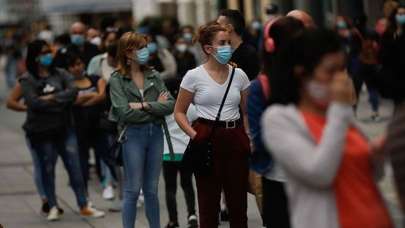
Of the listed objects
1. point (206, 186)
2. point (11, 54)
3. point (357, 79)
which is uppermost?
point (206, 186)

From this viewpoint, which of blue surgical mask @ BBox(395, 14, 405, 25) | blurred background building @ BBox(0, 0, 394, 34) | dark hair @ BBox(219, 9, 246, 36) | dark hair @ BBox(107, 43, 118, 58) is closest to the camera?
dark hair @ BBox(219, 9, 246, 36)

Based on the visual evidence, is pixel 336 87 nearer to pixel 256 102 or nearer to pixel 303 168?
pixel 303 168

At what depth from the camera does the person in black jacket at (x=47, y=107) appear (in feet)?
36.8

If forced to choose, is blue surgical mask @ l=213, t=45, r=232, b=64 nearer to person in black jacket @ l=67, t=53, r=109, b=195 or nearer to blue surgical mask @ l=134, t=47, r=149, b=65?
blue surgical mask @ l=134, t=47, r=149, b=65

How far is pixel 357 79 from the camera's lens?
719 inches

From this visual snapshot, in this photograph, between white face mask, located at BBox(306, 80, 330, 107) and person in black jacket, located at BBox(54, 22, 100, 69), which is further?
person in black jacket, located at BBox(54, 22, 100, 69)

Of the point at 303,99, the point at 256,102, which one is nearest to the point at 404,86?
the point at 303,99

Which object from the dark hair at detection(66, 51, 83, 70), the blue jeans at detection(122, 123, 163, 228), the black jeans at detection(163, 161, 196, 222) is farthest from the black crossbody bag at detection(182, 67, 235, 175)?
the dark hair at detection(66, 51, 83, 70)

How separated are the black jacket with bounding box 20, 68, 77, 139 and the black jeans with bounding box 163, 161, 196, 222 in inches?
44.8

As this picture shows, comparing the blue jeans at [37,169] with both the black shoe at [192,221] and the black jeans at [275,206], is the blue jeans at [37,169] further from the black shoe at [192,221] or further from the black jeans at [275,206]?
the black jeans at [275,206]

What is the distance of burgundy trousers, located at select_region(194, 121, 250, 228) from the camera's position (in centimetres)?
833

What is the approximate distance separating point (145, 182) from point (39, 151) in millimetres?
2395

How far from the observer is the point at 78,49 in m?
14.8

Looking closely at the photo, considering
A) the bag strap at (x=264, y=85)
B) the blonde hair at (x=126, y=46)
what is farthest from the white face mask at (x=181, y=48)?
the bag strap at (x=264, y=85)
